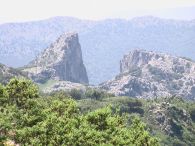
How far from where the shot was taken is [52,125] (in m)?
81.2

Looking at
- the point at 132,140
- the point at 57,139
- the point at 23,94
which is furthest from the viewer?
the point at 23,94

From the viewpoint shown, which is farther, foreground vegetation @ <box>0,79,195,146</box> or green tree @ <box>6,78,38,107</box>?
green tree @ <box>6,78,38,107</box>

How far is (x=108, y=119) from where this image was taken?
9356 cm

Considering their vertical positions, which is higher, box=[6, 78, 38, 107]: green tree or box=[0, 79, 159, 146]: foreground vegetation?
box=[6, 78, 38, 107]: green tree

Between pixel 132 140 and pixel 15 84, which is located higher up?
pixel 15 84

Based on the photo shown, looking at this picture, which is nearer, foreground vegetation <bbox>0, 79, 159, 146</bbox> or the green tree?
foreground vegetation <bbox>0, 79, 159, 146</bbox>

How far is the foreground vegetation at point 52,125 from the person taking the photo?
78.6 m

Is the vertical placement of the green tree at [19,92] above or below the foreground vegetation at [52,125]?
above

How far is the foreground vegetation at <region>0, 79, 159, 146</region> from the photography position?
78.6m

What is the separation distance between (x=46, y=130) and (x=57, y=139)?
2.60m

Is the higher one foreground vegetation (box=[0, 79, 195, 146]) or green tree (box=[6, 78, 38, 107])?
green tree (box=[6, 78, 38, 107])

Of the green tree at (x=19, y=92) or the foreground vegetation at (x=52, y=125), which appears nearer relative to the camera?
the foreground vegetation at (x=52, y=125)

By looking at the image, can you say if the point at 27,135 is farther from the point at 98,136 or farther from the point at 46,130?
the point at 98,136

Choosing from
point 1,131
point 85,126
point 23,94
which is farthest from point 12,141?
point 23,94
